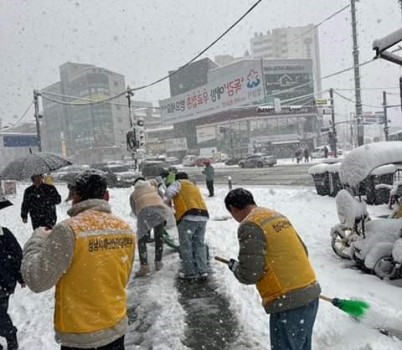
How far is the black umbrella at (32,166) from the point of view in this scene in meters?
6.61

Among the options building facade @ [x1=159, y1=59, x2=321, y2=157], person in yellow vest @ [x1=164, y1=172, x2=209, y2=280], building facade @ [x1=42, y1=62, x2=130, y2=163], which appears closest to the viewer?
person in yellow vest @ [x1=164, y1=172, x2=209, y2=280]

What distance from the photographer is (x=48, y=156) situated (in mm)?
7277

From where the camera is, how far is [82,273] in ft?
7.66

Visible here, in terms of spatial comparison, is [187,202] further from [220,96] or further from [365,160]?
[220,96]

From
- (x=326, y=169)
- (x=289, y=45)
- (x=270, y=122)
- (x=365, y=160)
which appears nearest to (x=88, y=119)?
(x=270, y=122)

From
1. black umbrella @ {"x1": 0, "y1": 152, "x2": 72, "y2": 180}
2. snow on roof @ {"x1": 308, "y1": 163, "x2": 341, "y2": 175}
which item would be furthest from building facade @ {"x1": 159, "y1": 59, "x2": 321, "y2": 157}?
black umbrella @ {"x1": 0, "y1": 152, "x2": 72, "y2": 180}

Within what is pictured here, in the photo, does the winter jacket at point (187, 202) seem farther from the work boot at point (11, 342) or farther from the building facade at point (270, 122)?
the building facade at point (270, 122)

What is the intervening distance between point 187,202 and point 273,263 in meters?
3.41

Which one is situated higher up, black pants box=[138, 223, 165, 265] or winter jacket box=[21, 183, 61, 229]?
winter jacket box=[21, 183, 61, 229]

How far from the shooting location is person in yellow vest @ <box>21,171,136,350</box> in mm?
2301

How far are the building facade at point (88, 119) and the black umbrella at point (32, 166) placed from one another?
81.4 metres

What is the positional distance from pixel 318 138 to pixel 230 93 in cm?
3916

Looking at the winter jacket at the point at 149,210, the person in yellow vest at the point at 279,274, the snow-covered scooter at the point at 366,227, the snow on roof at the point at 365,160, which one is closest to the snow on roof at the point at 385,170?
the snow-covered scooter at the point at 366,227

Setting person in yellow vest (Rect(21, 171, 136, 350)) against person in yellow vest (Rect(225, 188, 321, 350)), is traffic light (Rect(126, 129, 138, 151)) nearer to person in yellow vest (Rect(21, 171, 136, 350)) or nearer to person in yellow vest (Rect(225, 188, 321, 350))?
person in yellow vest (Rect(225, 188, 321, 350))
